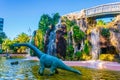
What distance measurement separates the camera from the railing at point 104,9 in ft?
135

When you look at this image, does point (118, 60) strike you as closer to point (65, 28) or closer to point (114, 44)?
point (114, 44)

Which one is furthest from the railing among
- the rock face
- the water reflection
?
the water reflection

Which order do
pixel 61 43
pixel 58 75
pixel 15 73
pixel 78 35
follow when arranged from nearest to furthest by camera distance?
1. pixel 58 75
2. pixel 15 73
3. pixel 78 35
4. pixel 61 43

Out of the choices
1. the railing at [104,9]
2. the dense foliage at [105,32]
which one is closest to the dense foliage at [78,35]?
the railing at [104,9]

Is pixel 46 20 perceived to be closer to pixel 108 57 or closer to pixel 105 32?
pixel 105 32

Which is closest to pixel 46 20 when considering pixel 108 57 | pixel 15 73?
pixel 108 57

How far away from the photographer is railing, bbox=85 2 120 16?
4101 centimetres

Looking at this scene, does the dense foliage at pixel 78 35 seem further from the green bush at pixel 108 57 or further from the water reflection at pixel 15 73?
the water reflection at pixel 15 73

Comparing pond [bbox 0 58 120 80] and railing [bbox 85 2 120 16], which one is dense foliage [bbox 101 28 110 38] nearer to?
railing [bbox 85 2 120 16]

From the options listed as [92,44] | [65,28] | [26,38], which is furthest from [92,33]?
[26,38]

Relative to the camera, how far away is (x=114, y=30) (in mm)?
38531

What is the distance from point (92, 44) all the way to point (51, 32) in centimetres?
1264

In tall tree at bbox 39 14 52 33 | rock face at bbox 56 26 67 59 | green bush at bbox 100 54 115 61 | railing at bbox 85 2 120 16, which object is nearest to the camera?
green bush at bbox 100 54 115 61

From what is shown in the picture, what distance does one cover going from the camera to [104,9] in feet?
140
